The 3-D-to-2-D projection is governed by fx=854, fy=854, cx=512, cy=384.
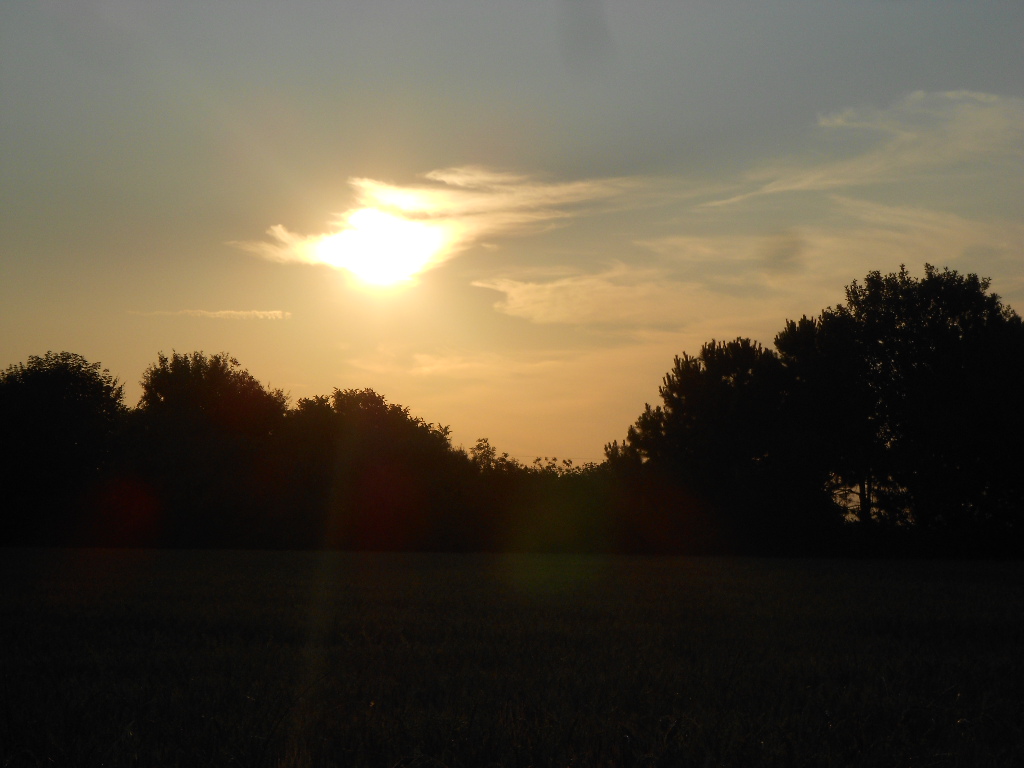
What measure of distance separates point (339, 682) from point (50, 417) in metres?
45.3

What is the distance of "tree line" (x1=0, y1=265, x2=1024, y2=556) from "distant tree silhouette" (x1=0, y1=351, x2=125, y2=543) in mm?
95

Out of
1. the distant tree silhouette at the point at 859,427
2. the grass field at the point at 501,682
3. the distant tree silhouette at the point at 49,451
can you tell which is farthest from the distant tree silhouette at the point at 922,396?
the distant tree silhouette at the point at 49,451

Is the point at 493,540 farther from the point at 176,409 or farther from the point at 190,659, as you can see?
the point at 190,659

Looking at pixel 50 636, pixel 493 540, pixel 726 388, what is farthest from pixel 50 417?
pixel 50 636

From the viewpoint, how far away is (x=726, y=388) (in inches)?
1794

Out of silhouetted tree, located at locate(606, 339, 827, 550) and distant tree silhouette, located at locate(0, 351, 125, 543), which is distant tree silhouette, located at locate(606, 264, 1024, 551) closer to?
silhouetted tree, located at locate(606, 339, 827, 550)

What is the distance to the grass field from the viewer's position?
14.5ft

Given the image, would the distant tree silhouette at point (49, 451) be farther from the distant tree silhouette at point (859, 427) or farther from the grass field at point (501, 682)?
the grass field at point (501, 682)

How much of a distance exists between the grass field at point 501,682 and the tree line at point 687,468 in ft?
96.8

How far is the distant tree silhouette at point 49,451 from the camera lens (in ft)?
140

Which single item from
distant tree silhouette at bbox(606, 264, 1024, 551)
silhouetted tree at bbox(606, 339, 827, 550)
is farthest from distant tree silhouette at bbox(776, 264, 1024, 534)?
silhouetted tree at bbox(606, 339, 827, 550)

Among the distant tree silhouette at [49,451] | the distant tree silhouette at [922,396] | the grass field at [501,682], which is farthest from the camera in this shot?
the distant tree silhouette at [49,451]

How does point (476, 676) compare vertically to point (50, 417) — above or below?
below

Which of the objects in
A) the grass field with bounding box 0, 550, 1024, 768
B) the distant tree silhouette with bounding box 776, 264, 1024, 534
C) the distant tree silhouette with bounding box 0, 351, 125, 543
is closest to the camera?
the grass field with bounding box 0, 550, 1024, 768
